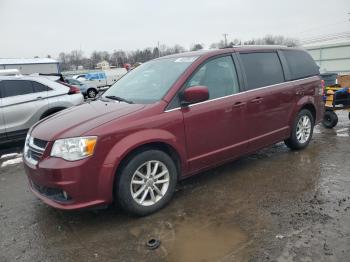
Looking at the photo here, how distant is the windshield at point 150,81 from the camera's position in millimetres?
4059

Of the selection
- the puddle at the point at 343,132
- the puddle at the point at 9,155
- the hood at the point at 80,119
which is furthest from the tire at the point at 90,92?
the hood at the point at 80,119

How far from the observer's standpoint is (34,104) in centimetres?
735

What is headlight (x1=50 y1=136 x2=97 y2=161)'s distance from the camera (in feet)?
10.7

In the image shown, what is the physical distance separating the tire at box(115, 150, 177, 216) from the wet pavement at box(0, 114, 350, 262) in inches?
5.6

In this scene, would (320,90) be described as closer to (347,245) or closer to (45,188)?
(347,245)

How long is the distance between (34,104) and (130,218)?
4745 mm

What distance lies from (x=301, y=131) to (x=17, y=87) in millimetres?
5947

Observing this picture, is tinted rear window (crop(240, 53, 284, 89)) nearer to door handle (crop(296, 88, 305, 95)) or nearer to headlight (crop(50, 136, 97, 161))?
door handle (crop(296, 88, 305, 95))

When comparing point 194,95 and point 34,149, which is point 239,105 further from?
point 34,149

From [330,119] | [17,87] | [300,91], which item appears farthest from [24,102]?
[330,119]

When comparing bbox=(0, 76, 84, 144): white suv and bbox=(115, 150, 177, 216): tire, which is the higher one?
bbox=(0, 76, 84, 144): white suv

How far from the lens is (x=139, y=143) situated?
11.5ft

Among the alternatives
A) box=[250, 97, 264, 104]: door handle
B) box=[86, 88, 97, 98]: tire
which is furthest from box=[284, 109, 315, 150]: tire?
box=[86, 88, 97, 98]: tire

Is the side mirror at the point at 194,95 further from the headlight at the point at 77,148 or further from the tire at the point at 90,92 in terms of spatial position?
the tire at the point at 90,92
